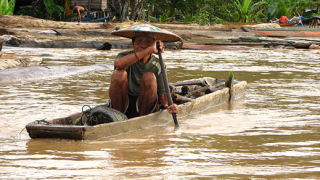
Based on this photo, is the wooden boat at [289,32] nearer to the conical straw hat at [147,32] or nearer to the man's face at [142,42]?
the conical straw hat at [147,32]

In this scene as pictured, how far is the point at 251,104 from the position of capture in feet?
20.0

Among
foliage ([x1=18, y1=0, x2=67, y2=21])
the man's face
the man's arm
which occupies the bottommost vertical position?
the man's arm

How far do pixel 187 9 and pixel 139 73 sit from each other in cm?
1869

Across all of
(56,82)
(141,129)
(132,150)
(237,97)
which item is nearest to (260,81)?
A: (237,97)

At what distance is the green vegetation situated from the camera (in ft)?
64.6

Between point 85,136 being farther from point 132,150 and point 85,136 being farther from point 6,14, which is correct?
point 6,14

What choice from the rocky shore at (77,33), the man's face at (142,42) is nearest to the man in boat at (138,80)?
the man's face at (142,42)

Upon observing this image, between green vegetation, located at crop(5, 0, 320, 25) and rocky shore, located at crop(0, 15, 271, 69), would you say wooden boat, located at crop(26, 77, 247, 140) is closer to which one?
rocky shore, located at crop(0, 15, 271, 69)

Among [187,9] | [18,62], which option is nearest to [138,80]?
[18,62]

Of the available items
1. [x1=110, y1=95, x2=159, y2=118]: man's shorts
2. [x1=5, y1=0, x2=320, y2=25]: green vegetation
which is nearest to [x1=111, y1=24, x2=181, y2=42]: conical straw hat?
[x1=110, y1=95, x2=159, y2=118]: man's shorts

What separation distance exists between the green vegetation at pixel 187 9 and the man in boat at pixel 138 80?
48.7 feet

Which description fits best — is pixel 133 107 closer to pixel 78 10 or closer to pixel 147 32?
pixel 147 32

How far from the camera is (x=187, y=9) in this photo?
2277 cm

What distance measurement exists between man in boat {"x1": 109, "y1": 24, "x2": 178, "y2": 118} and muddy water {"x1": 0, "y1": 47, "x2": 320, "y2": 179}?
0.28 metres
